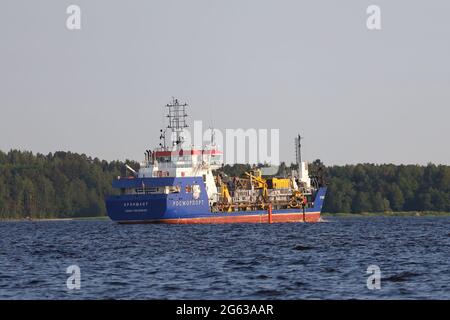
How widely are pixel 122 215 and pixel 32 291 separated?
71.1 meters

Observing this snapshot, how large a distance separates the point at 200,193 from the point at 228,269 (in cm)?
6164

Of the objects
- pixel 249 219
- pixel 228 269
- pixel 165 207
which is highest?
pixel 165 207

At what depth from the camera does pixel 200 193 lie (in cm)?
10550

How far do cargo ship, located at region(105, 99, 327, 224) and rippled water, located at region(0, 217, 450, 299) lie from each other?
35.8m

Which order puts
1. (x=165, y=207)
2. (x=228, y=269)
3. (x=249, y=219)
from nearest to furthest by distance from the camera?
(x=228, y=269) → (x=165, y=207) → (x=249, y=219)

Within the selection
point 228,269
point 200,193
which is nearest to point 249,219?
point 200,193

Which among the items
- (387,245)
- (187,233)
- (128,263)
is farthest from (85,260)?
(187,233)

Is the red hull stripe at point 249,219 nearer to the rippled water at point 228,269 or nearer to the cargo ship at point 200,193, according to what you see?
the cargo ship at point 200,193

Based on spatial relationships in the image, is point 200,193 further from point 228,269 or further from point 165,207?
point 228,269

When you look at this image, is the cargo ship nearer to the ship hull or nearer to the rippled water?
the ship hull

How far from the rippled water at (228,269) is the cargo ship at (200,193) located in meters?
35.8

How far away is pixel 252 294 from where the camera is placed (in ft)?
113

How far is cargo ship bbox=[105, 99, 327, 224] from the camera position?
342ft
